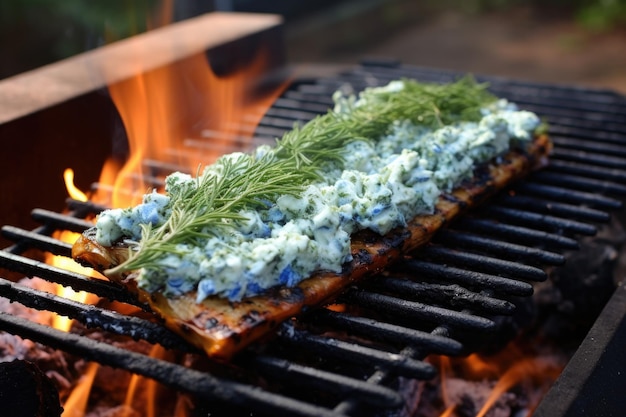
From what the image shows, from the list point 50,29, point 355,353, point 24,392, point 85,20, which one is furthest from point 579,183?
point 50,29

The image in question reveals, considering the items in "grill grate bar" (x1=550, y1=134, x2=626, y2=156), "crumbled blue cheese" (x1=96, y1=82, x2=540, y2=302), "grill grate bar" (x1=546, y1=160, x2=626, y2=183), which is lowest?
"grill grate bar" (x1=546, y1=160, x2=626, y2=183)

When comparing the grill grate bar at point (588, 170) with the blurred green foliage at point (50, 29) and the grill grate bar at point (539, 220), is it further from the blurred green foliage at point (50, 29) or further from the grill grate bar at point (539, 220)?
the blurred green foliage at point (50, 29)

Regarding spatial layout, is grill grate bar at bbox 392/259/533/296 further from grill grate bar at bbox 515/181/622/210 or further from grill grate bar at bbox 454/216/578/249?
grill grate bar at bbox 515/181/622/210

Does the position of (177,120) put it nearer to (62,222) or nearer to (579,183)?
(62,222)

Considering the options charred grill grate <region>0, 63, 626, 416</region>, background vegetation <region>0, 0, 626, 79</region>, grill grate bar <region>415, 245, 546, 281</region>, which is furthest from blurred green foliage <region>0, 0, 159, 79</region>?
grill grate bar <region>415, 245, 546, 281</region>

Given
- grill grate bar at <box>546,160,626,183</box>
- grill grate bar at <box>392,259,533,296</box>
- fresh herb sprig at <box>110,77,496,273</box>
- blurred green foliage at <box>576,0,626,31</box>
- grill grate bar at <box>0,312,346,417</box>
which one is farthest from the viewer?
blurred green foliage at <box>576,0,626,31</box>

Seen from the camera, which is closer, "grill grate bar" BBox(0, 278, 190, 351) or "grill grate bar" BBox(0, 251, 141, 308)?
"grill grate bar" BBox(0, 278, 190, 351)

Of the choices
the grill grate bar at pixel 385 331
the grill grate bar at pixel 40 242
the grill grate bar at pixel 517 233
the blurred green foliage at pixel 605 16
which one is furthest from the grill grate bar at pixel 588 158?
the blurred green foliage at pixel 605 16

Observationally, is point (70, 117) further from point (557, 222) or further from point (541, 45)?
point (541, 45)

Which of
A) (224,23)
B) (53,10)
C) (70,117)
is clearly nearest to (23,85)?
(70,117)
